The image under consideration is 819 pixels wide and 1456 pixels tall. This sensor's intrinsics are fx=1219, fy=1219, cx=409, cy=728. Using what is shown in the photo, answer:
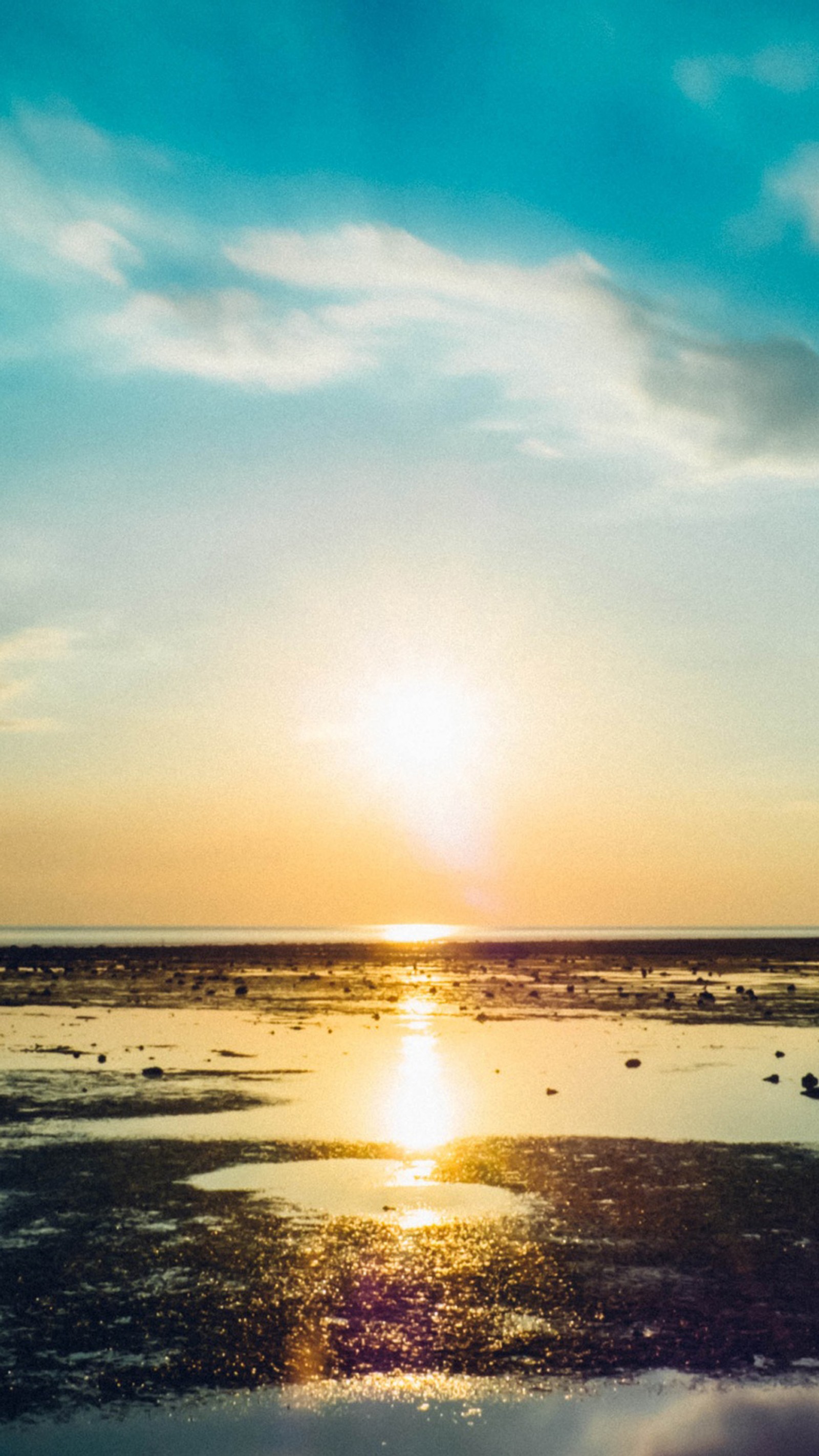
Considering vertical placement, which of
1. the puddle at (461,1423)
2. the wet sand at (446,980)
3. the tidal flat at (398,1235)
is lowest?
the puddle at (461,1423)

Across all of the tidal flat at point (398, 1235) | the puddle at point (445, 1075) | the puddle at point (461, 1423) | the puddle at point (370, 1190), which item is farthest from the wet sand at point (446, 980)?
the puddle at point (461, 1423)

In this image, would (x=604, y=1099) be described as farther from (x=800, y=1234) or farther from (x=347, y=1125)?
(x=800, y=1234)

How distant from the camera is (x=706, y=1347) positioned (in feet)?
33.1

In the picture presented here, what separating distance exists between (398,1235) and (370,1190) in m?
2.34

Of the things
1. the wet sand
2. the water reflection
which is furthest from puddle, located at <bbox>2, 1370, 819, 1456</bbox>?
the wet sand

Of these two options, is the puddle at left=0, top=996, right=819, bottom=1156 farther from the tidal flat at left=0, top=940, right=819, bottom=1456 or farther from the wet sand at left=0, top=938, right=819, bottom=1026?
the wet sand at left=0, top=938, right=819, bottom=1026

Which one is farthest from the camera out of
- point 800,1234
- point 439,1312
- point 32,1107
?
point 32,1107

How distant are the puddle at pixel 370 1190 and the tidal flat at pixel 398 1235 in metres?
0.05

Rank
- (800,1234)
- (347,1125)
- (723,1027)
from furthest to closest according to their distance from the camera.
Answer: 1. (723,1027)
2. (347,1125)
3. (800,1234)

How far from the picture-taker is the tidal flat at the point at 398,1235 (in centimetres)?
924

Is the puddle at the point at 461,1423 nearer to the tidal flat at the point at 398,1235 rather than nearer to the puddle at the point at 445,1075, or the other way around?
the tidal flat at the point at 398,1235

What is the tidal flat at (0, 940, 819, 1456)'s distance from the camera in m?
9.24

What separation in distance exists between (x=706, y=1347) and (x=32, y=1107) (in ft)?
51.7

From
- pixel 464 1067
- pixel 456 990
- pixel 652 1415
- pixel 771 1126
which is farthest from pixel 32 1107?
pixel 456 990
